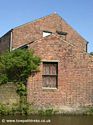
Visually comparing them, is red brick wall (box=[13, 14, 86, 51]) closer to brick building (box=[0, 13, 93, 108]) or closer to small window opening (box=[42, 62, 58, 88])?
brick building (box=[0, 13, 93, 108])

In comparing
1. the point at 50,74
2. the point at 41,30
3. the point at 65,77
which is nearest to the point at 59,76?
the point at 65,77

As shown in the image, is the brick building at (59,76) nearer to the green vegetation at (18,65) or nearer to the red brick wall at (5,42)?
the green vegetation at (18,65)

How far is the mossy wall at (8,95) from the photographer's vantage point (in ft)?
69.4

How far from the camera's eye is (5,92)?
2125cm

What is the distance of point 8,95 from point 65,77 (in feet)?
14.6

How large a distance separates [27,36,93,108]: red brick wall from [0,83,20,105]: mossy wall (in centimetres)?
121

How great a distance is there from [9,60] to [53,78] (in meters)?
3.52

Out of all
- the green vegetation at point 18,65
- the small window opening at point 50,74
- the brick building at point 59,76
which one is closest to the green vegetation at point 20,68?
the green vegetation at point 18,65

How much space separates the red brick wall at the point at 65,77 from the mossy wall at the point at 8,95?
3.97 ft

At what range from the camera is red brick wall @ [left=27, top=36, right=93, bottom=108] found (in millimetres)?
22031

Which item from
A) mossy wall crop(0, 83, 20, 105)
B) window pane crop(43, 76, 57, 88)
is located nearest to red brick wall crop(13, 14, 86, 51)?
window pane crop(43, 76, 57, 88)

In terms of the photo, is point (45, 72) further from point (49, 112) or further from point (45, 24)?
point (45, 24)

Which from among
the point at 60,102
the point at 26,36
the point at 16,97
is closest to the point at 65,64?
the point at 60,102

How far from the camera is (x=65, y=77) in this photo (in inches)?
891
